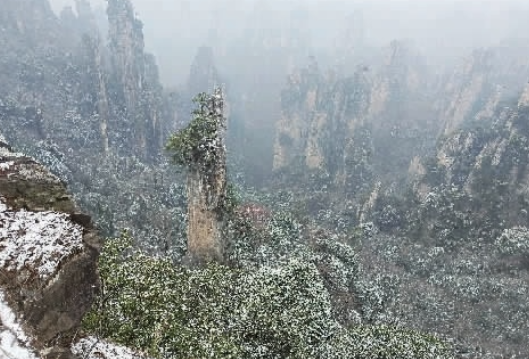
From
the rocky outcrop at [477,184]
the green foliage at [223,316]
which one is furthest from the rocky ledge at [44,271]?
the rocky outcrop at [477,184]

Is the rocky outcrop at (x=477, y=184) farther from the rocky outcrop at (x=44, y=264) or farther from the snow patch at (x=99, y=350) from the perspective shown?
the rocky outcrop at (x=44, y=264)

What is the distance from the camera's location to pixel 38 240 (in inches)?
1028

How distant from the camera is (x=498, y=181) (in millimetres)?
164125

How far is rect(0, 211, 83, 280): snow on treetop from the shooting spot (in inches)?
993

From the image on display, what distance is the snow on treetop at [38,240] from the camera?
82.7 feet

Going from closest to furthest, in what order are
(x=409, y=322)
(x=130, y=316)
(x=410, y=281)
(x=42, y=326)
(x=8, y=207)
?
1. (x=42, y=326)
2. (x=8, y=207)
3. (x=130, y=316)
4. (x=409, y=322)
5. (x=410, y=281)

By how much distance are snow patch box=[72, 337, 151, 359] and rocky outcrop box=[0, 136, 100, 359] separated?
177 cm

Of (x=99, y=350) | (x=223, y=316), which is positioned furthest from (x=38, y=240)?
(x=223, y=316)

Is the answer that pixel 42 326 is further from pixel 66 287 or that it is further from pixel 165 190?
pixel 165 190

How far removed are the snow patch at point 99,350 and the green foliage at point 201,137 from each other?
38264 millimetres

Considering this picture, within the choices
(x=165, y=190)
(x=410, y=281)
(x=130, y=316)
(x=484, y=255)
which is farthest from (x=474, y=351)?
(x=165, y=190)

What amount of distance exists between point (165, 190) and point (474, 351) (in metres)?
108

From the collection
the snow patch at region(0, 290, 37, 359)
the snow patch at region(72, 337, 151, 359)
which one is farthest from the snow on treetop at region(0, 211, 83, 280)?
the snow patch at region(72, 337, 151, 359)

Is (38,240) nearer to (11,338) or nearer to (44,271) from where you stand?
(44,271)
